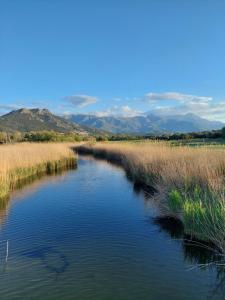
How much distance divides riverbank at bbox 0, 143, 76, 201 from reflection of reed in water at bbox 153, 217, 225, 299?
7601mm

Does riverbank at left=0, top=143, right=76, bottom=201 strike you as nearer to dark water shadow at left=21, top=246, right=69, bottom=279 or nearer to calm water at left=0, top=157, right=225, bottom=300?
calm water at left=0, top=157, right=225, bottom=300

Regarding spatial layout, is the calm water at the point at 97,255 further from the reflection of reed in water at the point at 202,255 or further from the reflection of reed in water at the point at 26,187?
the reflection of reed in water at the point at 26,187

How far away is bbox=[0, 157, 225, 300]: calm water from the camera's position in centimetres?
658

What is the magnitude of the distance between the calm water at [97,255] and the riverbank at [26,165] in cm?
297

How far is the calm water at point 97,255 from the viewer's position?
6.58 metres

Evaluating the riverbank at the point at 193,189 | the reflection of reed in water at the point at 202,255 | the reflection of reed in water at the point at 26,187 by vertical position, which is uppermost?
the riverbank at the point at 193,189

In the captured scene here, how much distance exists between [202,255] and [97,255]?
2.31 m

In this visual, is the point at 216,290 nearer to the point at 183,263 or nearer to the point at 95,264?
the point at 183,263

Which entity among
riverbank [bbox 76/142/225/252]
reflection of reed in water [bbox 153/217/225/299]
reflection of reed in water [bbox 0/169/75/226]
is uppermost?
riverbank [bbox 76/142/225/252]

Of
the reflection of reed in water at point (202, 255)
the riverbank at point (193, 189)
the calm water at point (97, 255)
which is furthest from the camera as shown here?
the riverbank at point (193, 189)

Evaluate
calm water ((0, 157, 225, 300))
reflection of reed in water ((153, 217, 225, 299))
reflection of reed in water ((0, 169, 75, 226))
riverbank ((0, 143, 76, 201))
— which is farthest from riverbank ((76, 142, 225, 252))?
riverbank ((0, 143, 76, 201))

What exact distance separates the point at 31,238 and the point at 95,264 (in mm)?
2586

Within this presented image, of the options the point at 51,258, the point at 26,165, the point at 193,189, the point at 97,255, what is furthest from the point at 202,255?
the point at 26,165

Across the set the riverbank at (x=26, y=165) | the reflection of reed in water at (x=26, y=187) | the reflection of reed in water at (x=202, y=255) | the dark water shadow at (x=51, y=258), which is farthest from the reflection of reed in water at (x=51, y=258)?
the riverbank at (x=26, y=165)
